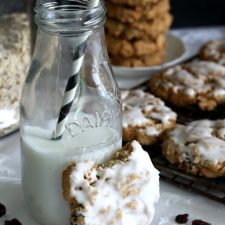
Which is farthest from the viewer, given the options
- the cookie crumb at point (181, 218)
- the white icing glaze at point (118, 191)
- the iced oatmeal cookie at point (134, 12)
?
the iced oatmeal cookie at point (134, 12)

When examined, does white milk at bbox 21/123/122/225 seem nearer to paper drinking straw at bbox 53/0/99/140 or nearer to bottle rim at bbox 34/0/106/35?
paper drinking straw at bbox 53/0/99/140

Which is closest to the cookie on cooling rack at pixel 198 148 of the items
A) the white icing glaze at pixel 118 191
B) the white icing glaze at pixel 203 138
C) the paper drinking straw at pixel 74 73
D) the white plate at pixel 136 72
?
the white icing glaze at pixel 203 138

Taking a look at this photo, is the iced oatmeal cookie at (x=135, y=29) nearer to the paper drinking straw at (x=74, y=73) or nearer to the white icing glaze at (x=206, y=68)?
the white icing glaze at (x=206, y=68)

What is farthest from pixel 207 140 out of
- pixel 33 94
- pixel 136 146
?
pixel 33 94

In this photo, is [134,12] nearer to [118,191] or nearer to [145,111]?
[145,111]

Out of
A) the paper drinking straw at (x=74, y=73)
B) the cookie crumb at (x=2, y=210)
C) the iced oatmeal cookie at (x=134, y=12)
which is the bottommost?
the cookie crumb at (x=2, y=210)

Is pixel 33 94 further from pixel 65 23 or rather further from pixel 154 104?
pixel 154 104

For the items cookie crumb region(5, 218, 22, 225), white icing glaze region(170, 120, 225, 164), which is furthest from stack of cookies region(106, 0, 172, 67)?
cookie crumb region(5, 218, 22, 225)
